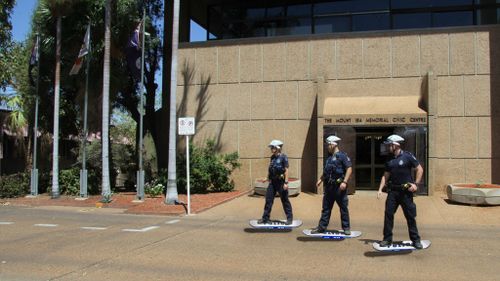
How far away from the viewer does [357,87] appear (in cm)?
1988

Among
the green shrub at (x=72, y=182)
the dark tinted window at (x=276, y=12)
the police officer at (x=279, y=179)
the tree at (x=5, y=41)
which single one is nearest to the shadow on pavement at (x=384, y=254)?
the police officer at (x=279, y=179)

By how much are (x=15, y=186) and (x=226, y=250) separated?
14094mm

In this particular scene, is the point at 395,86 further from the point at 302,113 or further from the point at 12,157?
the point at 12,157

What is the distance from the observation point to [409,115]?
18016 millimetres

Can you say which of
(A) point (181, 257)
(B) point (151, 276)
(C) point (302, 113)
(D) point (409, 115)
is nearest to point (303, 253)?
(A) point (181, 257)

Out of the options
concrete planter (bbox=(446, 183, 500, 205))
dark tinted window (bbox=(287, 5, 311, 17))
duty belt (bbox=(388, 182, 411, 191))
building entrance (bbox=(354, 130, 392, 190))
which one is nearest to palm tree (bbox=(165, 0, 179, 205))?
building entrance (bbox=(354, 130, 392, 190))

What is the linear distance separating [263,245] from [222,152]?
12.2 meters

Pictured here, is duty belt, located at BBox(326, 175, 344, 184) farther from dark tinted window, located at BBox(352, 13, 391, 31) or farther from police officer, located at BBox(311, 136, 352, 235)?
dark tinted window, located at BBox(352, 13, 391, 31)

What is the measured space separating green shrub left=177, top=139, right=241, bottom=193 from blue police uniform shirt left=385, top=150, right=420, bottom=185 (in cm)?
Answer: 1129

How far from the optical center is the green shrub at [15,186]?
1984 cm

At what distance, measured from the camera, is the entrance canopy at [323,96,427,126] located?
18.0 meters

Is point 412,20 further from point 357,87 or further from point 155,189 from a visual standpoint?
point 155,189

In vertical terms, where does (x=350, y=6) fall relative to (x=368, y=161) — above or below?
above

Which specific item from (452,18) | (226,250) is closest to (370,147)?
(452,18)
